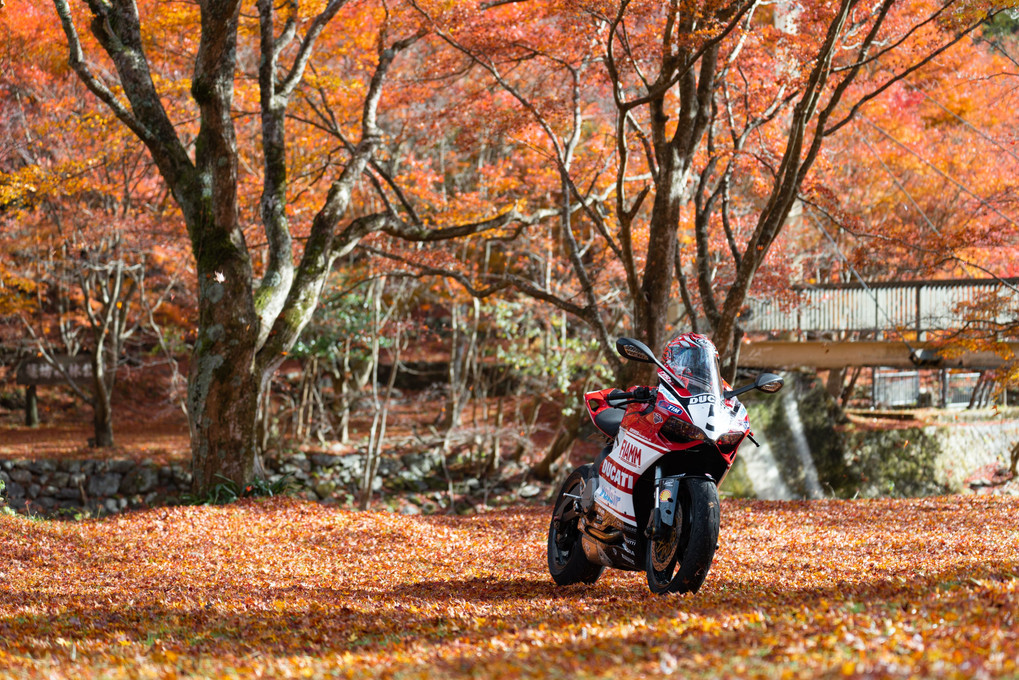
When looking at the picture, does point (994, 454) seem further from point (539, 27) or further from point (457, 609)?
point (457, 609)

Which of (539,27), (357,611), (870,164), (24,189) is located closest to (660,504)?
(357,611)

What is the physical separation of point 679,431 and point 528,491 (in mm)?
Answer: 11808

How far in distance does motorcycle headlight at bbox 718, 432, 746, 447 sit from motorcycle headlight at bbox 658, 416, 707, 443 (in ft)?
0.34

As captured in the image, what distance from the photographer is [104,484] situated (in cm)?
1565

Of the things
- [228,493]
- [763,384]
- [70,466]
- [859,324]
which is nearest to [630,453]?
[763,384]

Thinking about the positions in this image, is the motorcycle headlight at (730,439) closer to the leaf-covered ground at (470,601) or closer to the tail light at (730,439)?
the tail light at (730,439)

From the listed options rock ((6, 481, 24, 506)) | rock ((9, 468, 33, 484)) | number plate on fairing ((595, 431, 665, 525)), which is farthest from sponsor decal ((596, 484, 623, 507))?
rock ((9, 468, 33, 484))

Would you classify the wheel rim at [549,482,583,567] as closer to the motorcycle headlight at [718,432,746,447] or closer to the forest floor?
the forest floor

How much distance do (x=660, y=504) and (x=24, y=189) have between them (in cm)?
1169

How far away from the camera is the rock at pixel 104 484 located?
15.6 m

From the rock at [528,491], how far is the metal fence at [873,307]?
16.2ft

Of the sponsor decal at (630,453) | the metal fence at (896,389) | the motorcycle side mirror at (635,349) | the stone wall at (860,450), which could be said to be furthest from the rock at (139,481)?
the metal fence at (896,389)

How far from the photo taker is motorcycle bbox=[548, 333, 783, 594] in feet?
12.6

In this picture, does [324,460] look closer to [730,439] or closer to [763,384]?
[763,384]
